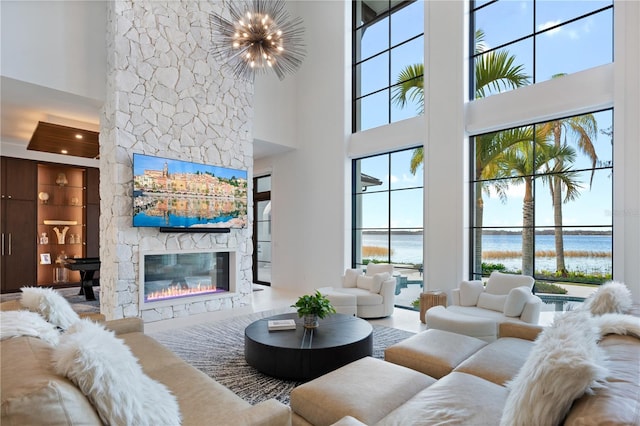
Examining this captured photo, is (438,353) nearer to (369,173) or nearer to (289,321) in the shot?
(289,321)

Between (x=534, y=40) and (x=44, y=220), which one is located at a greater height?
(x=534, y=40)

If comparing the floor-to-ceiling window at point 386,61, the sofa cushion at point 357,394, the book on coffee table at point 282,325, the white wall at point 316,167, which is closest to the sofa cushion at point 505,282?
the book on coffee table at point 282,325

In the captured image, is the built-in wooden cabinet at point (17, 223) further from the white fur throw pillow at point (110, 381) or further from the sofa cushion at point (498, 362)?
the sofa cushion at point (498, 362)

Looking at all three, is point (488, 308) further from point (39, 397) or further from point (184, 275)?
point (184, 275)

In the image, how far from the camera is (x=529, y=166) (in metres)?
5.16

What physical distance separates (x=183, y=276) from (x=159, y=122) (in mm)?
2632

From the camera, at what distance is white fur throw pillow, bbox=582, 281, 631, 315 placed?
2.22m

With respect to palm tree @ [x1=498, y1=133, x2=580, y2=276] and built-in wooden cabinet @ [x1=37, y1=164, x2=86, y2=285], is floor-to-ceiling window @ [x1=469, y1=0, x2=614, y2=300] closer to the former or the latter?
palm tree @ [x1=498, y1=133, x2=580, y2=276]

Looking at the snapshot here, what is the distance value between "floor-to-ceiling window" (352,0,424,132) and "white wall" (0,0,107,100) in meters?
4.70

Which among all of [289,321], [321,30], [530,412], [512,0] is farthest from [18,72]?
[512,0]

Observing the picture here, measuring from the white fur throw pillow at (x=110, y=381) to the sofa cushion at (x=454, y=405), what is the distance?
100cm

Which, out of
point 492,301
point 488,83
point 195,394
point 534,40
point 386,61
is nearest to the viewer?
point 195,394

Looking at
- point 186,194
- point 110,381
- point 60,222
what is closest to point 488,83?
point 186,194

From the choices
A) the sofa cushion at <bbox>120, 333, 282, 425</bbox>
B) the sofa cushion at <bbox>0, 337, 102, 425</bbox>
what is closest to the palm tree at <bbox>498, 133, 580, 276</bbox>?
the sofa cushion at <bbox>120, 333, 282, 425</bbox>
